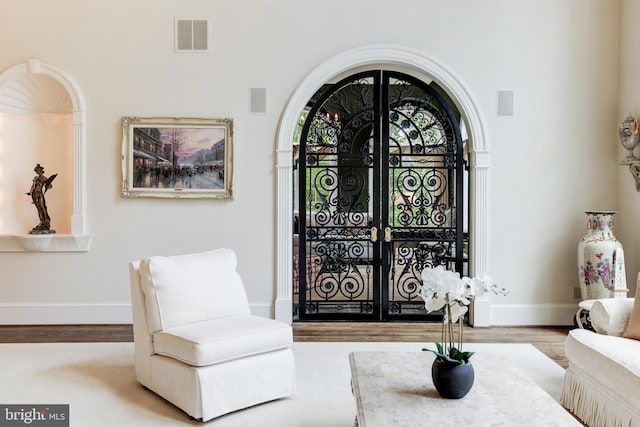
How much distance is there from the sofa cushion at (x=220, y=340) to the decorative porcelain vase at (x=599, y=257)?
307cm

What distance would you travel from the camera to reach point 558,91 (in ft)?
16.8

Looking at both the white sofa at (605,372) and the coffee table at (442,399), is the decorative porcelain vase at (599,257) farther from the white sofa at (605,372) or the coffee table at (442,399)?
the coffee table at (442,399)

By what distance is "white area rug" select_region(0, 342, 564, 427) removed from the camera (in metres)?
2.94

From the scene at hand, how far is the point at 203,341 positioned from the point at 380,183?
112 inches

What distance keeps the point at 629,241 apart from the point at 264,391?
3.98 m

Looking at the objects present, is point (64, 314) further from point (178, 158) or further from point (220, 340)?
point (220, 340)

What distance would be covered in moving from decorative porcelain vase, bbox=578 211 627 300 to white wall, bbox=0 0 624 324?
41 centimetres

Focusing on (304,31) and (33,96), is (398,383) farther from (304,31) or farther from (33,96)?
(33,96)

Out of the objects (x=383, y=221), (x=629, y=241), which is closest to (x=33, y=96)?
(x=383, y=221)

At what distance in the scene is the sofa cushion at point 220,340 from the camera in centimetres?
291

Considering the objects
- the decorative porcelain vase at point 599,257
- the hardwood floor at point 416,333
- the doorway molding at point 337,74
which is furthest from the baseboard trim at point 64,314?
the decorative porcelain vase at point 599,257

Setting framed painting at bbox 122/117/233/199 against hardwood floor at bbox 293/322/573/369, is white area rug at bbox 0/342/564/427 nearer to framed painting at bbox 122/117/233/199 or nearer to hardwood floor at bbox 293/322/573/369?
hardwood floor at bbox 293/322/573/369

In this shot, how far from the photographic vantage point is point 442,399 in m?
2.24

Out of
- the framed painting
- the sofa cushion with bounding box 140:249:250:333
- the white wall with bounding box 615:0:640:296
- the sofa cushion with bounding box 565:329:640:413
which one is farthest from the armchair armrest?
the framed painting
